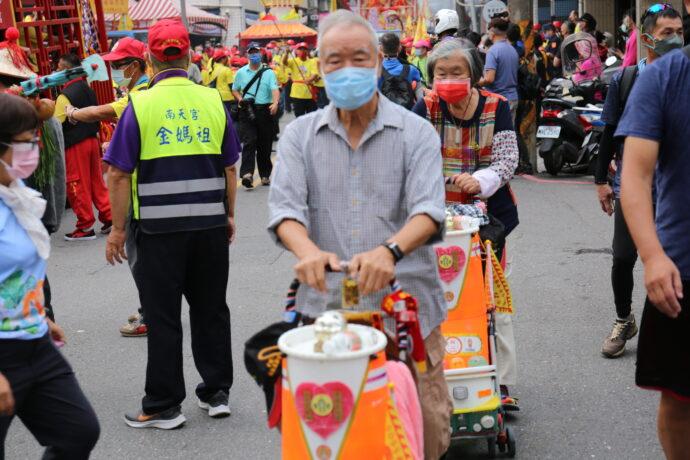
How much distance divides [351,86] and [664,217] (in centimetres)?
119

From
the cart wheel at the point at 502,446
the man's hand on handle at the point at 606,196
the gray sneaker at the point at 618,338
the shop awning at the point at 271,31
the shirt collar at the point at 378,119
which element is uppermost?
the shirt collar at the point at 378,119

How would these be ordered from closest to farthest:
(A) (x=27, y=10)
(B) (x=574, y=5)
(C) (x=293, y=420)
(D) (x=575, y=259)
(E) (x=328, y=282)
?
(C) (x=293, y=420)
(E) (x=328, y=282)
(D) (x=575, y=259)
(A) (x=27, y=10)
(B) (x=574, y=5)

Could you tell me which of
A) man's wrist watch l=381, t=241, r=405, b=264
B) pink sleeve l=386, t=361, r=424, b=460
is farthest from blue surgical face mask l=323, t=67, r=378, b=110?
pink sleeve l=386, t=361, r=424, b=460

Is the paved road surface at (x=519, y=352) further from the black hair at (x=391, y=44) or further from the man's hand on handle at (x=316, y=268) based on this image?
the black hair at (x=391, y=44)

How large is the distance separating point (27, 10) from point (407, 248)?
10187 mm

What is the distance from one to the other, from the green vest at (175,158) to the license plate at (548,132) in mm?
8611

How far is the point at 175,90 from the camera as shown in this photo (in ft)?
16.9

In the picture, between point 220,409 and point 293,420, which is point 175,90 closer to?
point 220,409

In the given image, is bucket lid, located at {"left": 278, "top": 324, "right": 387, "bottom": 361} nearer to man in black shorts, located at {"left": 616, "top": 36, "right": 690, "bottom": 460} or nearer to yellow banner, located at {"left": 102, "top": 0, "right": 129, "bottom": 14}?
man in black shorts, located at {"left": 616, "top": 36, "right": 690, "bottom": 460}

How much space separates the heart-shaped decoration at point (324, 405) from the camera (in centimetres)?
283

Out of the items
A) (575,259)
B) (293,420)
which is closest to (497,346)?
(293,420)

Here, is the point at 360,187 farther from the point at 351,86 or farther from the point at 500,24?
the point at 500,24

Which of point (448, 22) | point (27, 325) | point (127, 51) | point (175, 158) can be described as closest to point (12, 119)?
point (27, 325)

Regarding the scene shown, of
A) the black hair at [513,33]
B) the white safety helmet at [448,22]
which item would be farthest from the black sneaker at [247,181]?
the black hair at [513,33]
